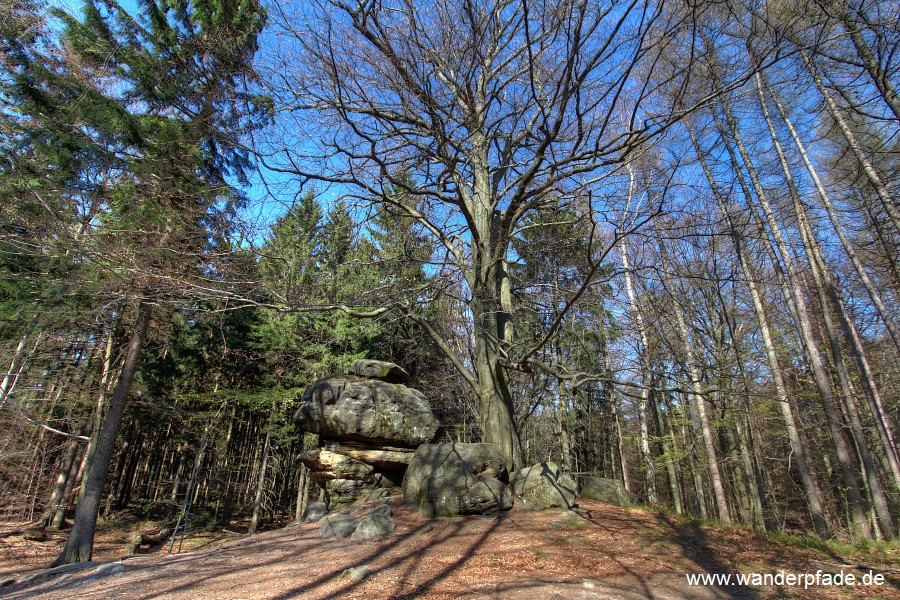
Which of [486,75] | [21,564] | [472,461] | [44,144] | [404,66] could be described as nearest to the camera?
[404,66]

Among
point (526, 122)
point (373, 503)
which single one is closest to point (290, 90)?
point (526, 122)

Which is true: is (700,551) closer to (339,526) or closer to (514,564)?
(514,564)

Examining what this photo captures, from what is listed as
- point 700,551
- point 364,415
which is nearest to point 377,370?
point 364,415

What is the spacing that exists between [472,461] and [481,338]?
1.95m

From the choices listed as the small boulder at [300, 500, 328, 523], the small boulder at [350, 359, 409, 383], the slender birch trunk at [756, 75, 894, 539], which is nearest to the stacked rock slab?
the small boulder at [300, 500, 328, 523]

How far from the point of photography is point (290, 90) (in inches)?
199

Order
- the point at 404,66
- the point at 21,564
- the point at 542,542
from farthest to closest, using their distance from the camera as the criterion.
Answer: the point at 21,564 < the point at 542,542 < the point at 404,66

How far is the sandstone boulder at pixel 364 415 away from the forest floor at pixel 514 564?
11.9ft

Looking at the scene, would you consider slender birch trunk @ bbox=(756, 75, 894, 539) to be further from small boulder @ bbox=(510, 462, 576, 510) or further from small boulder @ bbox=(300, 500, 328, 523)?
small boulder @ bbox=(300, 500, 328, 523)

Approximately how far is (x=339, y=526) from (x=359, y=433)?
11.4 ft

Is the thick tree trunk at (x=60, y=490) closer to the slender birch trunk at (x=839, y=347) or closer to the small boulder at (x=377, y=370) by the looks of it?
the small boulder at (x=377, y=370)

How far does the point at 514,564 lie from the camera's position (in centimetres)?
428

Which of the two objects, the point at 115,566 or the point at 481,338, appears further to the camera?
the point at 481,338

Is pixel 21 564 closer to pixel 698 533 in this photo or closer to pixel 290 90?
pixel 290 90
